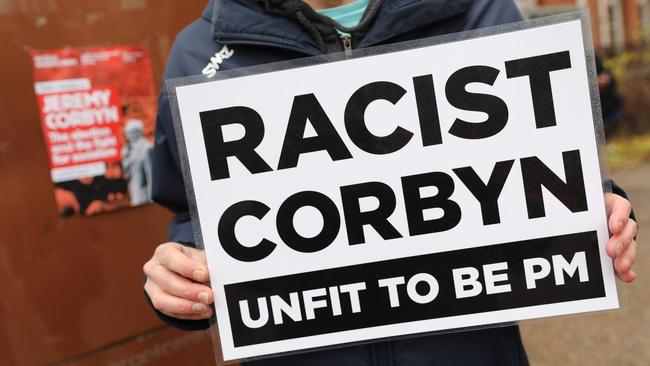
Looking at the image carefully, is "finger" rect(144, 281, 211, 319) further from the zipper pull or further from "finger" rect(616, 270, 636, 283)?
"finger" rect(616, 270, 636, 283)

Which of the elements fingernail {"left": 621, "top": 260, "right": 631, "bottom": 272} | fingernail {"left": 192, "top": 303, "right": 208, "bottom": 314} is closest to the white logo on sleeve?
fingernail {"left": 192, "top": 303, "right": 208, "bottom": 314}

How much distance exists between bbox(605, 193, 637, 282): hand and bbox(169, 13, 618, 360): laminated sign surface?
25mm

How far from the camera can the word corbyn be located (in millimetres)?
1543

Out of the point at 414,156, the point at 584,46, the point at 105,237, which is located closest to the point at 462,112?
the point at 414,156

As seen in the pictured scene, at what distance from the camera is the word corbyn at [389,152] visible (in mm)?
1543

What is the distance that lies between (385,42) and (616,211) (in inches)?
22.9

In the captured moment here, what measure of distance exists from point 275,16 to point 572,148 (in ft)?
2.24

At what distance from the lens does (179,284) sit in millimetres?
1580

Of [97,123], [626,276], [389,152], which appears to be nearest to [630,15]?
[97,123]

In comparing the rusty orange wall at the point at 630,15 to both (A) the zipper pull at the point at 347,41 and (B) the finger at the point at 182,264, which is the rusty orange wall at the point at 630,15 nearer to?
(A) the zipper pull at the point at 347,41

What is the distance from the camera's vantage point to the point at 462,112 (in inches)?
61.2

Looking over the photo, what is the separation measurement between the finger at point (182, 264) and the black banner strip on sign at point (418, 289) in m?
0.07

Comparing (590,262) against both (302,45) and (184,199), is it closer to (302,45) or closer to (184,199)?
(302,45)

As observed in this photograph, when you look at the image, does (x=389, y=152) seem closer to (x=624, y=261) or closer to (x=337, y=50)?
(x=337, y=50)
